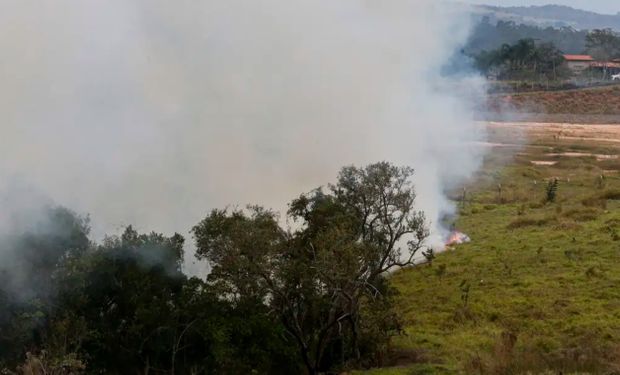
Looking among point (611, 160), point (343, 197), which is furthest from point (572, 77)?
point (343, 197)

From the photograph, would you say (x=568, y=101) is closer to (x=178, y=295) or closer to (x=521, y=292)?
(x=521, y=292)

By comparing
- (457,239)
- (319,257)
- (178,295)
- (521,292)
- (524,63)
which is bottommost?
(178,295)

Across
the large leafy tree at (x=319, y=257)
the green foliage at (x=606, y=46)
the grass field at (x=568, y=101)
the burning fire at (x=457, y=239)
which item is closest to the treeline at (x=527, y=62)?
the grass field at (x=568, y=101)

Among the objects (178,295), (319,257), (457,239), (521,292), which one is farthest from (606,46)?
(178,295)

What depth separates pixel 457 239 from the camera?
104ft

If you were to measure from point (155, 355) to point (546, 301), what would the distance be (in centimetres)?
1243

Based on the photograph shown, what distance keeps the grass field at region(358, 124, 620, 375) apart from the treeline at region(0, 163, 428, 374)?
2.81m

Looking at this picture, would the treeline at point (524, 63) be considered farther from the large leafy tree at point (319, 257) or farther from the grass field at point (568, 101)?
the large leafy tree at point (319, 257)

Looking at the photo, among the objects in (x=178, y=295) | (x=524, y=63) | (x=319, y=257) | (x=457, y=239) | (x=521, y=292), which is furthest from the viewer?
(x=524, y=63)

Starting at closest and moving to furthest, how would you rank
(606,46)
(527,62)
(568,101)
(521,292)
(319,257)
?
(319,257) → (521,292) → (568,101) → (527,62) → (606,46)

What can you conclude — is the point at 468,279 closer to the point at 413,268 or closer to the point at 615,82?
the point at 413,268

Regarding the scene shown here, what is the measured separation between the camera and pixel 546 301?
2227 cm

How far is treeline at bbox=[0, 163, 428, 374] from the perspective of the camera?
15.3m

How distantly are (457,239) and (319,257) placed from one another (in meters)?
16.7
